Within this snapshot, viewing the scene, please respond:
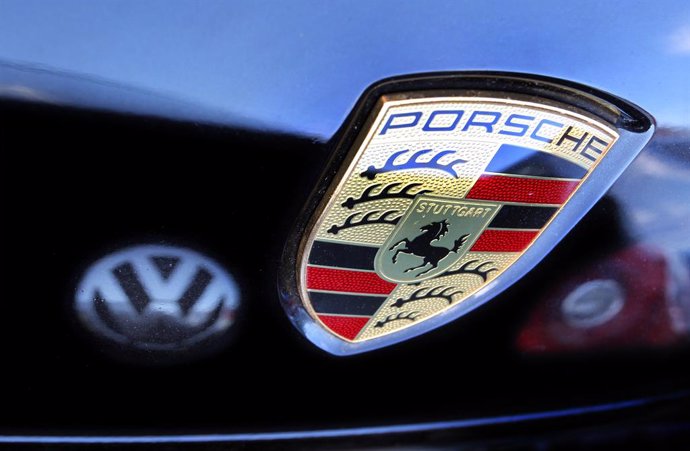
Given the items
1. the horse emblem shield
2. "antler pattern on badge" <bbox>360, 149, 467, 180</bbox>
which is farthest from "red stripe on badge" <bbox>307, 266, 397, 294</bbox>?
"antler pattern on badge" <bbox>360, 149, 467, 180</bbox>

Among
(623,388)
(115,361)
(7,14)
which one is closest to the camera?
(7,14)

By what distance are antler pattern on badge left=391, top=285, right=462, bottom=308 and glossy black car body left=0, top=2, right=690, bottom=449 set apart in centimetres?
5

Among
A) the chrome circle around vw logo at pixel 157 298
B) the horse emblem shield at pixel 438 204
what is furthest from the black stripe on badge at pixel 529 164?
the chrome circle around vw logo at pixel 157 298

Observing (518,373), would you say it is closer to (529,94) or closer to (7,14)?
(529,94)

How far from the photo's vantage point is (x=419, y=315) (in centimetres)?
75

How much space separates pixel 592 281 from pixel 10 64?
0.57 meters

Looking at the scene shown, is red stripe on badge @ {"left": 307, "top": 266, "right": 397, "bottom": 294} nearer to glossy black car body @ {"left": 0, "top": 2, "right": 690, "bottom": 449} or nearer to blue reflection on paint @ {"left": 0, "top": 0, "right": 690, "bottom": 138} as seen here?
glossy black car body @ {"left": 0, "top": 2, "right": 690, "bottom": 449}

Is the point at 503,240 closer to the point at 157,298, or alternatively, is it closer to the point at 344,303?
the point at 344,303

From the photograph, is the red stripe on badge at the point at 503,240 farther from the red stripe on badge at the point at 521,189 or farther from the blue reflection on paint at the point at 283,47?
the blue reflection on paint at the point at 283,47

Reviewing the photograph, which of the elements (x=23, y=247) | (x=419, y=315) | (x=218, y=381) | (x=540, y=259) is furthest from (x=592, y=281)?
(x=23, y=247)

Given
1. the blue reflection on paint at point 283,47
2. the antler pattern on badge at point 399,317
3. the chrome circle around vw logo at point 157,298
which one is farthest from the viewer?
the antler pattern on badge at point 399,317

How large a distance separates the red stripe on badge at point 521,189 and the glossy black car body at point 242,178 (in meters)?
0.06

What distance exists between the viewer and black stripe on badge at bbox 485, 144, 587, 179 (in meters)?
0.63

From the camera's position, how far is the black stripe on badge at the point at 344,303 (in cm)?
71
